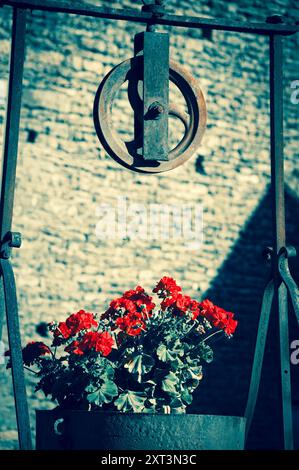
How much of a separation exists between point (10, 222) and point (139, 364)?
0.70 m

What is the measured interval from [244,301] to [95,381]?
543cm

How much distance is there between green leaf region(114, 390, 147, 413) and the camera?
3.02 m

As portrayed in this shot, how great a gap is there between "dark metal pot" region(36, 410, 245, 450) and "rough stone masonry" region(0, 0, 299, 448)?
4205 millimetres

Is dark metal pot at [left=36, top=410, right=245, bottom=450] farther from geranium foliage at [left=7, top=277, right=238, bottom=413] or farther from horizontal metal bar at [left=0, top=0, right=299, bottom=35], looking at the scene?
horizontal metal bar at [left=0, top=0, right=299, bottom=35]

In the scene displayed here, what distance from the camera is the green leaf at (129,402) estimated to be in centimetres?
302

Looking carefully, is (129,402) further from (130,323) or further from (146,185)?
(146,185)

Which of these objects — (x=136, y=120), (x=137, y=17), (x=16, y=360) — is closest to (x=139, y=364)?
(x=16, y=360)

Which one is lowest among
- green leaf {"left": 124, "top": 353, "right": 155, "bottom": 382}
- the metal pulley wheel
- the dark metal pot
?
the dark metal pot

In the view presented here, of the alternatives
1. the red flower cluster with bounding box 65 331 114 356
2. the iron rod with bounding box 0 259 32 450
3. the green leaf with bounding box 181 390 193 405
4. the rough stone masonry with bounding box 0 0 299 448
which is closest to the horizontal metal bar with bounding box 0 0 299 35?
the iron rod with bounding box 0 259 32 450

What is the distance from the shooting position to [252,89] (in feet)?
28.2

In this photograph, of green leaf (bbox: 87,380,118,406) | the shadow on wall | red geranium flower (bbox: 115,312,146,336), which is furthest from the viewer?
the shadow on wall

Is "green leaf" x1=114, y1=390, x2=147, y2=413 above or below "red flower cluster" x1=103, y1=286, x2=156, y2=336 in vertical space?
below

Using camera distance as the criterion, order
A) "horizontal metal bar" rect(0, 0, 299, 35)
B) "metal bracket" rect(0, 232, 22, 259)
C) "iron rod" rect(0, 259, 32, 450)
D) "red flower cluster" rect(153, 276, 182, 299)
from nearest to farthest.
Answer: "iron rod" rect(0, 259, 32, 450)
"metal bracket" rect(0, 232, 22, 259)
"horizontal metal bar" rect(0, 0, 299, 35)
"red flower cluster" rect(153, 276, 182, 299)

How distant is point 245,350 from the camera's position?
834cm
